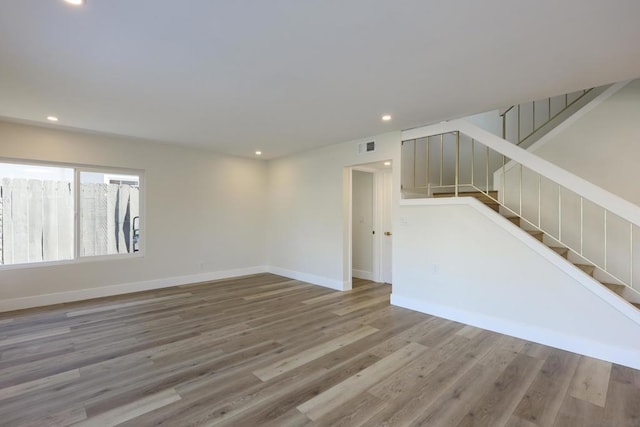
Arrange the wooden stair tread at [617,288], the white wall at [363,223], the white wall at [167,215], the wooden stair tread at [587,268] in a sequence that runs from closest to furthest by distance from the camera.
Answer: the wooden stair tread at [617,288] < the wooden stair tread at [587,268] < the white wall at [167,215] < the white wall at [363,223]

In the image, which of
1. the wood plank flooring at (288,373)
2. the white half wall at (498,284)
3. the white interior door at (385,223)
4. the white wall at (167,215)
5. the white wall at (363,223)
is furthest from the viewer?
the white wall at (363,223)

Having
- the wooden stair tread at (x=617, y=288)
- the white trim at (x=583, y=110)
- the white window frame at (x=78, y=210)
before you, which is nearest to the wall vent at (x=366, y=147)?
the white trim at (x=583, y=110)

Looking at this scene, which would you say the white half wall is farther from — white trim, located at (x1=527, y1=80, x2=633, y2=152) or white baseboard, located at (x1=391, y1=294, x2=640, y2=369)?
white trim, located at (x1=527, y1=80, x2=633, y2=152)

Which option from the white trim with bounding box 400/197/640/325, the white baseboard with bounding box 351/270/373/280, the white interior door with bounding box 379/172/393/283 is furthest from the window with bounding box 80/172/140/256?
the white trim with bounding box 400/197/640/325

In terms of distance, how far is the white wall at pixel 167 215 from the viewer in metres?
4.32

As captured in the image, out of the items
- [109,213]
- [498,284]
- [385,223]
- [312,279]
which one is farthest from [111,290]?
[498,284]

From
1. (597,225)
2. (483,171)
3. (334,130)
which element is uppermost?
(334,130)

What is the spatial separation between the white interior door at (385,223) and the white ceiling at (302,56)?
2.15 m

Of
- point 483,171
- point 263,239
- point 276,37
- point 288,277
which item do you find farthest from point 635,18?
point 263,239

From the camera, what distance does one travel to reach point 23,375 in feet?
8.21

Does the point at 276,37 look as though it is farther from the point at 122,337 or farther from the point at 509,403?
the point at 122,337

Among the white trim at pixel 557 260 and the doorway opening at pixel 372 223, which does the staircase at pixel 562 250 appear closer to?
the white trim at pixel 557 260

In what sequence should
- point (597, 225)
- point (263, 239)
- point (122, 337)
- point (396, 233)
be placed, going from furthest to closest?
1. point (263, 239)
2. point (396, 233)
3. point (597, 225)
4. point (122, 337)

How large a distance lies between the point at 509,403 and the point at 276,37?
3.10 m
